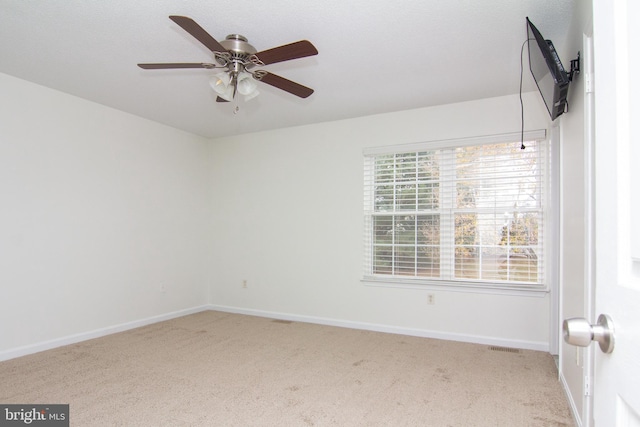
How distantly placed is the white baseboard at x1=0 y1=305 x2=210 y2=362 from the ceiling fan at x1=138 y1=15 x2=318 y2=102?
2.82 m

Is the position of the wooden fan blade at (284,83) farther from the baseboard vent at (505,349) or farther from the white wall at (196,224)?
the baseboard vent at (505,349)

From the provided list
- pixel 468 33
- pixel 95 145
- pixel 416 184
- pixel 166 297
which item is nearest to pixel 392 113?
pixel 416 184

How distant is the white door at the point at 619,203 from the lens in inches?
22.9

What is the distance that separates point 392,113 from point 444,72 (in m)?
1.11

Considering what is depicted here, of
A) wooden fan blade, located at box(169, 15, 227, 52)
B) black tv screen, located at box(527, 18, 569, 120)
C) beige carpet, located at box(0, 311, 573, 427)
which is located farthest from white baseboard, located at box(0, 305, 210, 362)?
black tv screen, located at box(527, 18, 569, 120)

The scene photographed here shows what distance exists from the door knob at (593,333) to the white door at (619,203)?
1cm

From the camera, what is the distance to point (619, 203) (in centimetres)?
64

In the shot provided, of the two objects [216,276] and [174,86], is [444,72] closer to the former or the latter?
[174,86]

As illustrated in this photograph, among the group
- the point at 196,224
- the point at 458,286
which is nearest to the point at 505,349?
the point at 458,286

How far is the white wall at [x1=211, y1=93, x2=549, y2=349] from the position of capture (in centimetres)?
379

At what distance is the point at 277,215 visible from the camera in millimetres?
4988

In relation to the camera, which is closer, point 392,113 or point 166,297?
point 392,113

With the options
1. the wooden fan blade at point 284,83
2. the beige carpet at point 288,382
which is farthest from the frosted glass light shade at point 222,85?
the beige carpet at point 288,382

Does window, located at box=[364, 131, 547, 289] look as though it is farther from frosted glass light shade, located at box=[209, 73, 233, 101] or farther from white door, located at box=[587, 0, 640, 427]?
white door, located at box=[587, 0, 640, 427]
